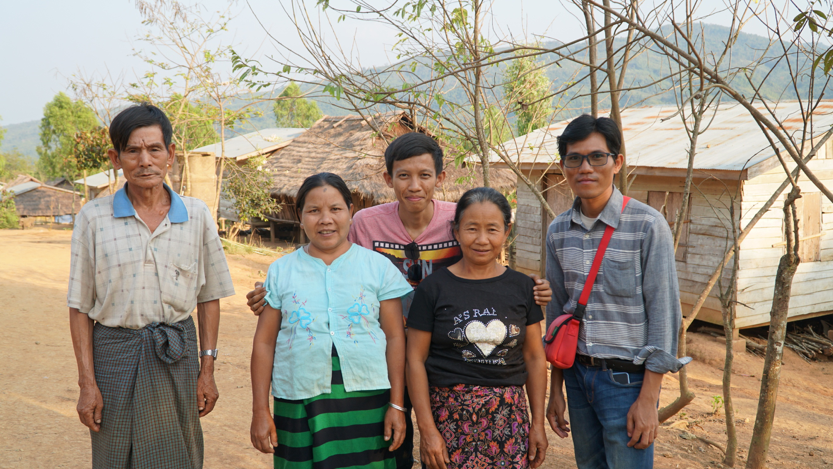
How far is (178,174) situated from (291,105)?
24.2m

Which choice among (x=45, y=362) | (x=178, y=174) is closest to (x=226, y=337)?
(x=45, y=362)

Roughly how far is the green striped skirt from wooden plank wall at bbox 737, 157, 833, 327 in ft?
21.5

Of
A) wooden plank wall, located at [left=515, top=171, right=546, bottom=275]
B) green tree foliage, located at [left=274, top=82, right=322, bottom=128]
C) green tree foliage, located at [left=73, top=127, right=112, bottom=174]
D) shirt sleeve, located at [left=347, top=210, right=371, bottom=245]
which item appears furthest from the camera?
green tree foliage, located at [left=274, top=82, right=322, bottom=128]

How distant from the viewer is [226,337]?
6.70 m

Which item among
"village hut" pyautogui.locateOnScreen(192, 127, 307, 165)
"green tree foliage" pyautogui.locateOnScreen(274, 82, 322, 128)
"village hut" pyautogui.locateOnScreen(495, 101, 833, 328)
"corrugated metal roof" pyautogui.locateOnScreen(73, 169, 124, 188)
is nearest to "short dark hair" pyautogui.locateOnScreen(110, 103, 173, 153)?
"village hut" pyautogui.locateOnScreen(495, 101, 833, 328)

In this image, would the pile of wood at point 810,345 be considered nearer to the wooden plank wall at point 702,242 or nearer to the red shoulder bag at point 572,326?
the wooden plank wall at point 702,242

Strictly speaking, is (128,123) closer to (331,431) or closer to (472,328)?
(331,431)

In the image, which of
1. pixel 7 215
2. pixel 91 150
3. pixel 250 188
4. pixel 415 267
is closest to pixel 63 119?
pixel 7 215

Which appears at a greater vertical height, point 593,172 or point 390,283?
point 593,172

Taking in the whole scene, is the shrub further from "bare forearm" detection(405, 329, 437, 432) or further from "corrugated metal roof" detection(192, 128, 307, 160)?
"bare forearm" detection(405, 329, 437, 432)

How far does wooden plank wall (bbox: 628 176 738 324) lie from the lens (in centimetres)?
732

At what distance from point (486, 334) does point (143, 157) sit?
1.34 meters

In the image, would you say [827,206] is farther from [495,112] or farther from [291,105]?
[291,105]

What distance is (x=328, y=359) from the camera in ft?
6.41
